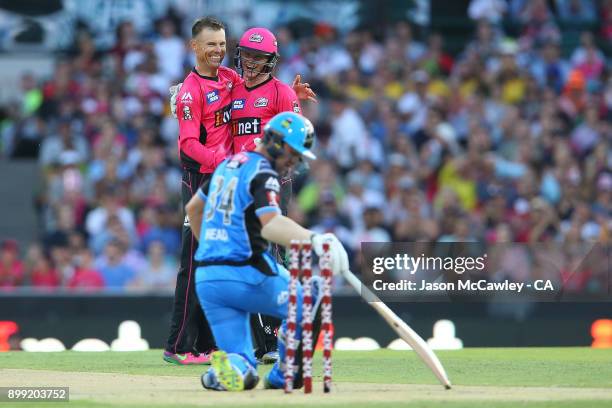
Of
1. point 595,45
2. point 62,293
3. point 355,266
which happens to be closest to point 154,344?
point 62,293

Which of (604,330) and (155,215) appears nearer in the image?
(604,330)

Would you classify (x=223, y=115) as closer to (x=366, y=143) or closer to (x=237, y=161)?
(x=237, y=161)

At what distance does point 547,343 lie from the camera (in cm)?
1486

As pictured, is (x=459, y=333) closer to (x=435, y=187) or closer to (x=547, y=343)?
(x=547, y=343)

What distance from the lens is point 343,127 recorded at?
19516mm

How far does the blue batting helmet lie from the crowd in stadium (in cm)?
721

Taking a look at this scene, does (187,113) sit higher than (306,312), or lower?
higher

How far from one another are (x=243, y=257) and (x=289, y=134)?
0.83 m

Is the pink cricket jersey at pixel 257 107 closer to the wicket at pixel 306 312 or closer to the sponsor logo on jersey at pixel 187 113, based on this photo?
the sponsor logo on jersey at pixel 187 113

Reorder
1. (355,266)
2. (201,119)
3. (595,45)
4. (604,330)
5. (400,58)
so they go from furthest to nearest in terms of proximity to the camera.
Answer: (595,45) → (400,58) → (355,266) → (604,330) → (201,119)

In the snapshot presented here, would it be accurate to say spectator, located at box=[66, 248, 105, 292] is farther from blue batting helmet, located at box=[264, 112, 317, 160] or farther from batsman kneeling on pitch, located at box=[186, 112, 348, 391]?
blue batting helmet, located at box=[264, 112, 317, 160]

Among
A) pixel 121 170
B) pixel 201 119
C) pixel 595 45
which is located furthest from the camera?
pixel 595 45

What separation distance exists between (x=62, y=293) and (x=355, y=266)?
3615 millimetres

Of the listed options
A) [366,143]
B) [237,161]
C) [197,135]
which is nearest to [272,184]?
[237,161]
